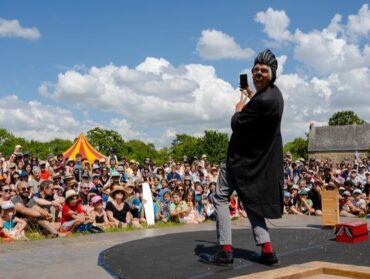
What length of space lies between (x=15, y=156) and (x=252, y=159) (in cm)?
981

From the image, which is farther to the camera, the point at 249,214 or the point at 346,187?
the point at 346,187

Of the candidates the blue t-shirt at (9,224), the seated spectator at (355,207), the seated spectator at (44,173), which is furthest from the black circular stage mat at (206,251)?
the seated spectator at (355,207)

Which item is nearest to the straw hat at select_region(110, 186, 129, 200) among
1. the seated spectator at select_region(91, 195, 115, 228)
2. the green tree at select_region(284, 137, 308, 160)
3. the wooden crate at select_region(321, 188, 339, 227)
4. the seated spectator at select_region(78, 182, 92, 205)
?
the seated spectator at select_region(91, 195, 115, 228)

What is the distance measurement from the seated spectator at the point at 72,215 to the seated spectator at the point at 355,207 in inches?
307

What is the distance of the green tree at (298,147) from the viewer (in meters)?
87.4

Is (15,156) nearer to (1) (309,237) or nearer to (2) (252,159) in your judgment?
(1) (309,237)

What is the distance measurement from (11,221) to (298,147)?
85884 millimetres

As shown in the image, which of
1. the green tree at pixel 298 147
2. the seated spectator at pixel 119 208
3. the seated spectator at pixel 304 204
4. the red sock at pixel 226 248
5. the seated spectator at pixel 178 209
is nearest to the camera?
the red sock at pixel 226 248

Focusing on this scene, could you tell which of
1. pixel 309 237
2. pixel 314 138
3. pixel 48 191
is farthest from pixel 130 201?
pixel 314 138

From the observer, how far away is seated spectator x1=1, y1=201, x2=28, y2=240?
8.42 meters

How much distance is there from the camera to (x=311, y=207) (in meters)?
14.4

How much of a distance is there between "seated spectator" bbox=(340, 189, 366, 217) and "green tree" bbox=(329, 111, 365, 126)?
78638 millimetres

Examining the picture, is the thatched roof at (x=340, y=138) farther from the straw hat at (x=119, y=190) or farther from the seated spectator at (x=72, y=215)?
the seated spectator at (x=72, y=215)

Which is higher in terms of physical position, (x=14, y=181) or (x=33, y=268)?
(x=14, y=181)
